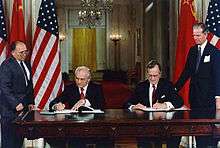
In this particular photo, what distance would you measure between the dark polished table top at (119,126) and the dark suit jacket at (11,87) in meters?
1.09

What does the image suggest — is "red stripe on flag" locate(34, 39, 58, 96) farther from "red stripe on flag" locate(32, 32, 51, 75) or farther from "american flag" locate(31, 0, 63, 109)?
"red stripe on flag" locate(32, 32, 51, 75)

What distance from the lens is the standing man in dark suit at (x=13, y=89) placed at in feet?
18.5

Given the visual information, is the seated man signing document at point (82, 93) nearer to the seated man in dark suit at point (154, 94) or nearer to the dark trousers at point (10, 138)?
the seated man in dark suit at point (154, 94)

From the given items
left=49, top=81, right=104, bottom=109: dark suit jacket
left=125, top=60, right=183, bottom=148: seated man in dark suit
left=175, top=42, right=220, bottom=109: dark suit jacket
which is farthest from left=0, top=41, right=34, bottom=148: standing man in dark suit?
left=175, top=42, right=220, bottom=109: dark suit jacket

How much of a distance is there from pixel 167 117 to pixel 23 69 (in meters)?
2.09

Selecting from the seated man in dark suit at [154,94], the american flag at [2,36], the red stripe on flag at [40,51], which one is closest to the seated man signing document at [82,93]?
the seated man in dark suit at [154,94]

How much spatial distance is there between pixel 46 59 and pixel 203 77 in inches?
117

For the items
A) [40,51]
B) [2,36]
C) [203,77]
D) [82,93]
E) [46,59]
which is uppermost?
[2,36]

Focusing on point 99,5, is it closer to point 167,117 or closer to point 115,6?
point 115,6

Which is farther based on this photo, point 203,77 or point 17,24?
point 17,24

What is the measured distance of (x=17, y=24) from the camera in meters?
7.46

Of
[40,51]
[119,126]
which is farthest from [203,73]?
[40,51]

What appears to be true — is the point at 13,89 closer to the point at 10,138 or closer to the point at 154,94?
the point at 10,138

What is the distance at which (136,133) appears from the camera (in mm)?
4500
